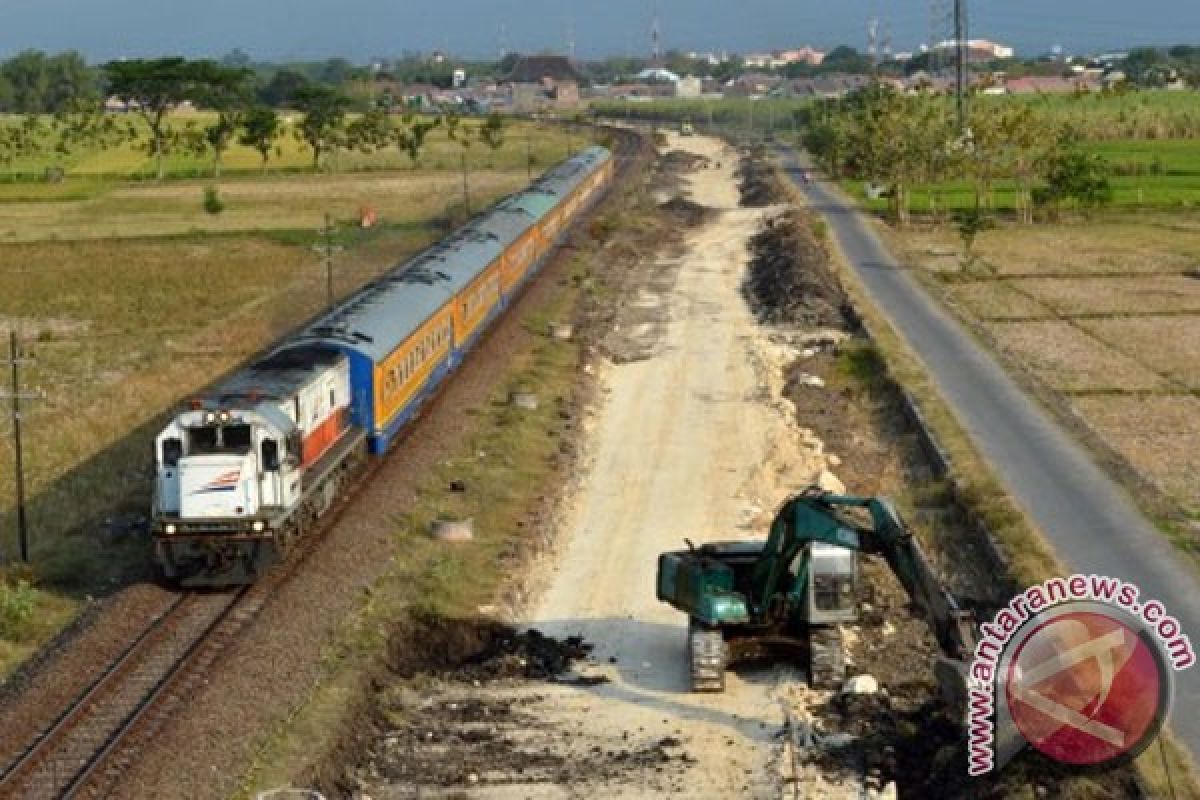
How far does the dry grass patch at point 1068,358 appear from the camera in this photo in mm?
48062

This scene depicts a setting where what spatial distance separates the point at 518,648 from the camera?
28.0 m

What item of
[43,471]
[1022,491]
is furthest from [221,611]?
[1022,491]

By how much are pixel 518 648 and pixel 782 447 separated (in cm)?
1405

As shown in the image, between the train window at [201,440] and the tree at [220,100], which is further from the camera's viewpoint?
the tree at [220,100]

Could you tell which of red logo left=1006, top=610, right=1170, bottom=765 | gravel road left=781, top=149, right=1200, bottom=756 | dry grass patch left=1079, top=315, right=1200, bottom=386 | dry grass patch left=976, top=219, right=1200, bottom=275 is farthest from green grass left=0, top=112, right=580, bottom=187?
red logo left=1006, top=610, right=1170, bottom=765

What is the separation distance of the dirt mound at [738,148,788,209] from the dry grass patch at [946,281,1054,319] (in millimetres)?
37683

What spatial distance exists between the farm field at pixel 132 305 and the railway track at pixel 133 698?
224 cm

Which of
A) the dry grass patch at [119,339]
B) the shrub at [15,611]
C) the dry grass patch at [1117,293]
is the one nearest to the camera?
the shrub at [15,611]

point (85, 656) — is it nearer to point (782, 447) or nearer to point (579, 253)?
point (782, 447)

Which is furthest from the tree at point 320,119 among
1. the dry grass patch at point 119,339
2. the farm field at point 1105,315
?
the farm field at point 1105,315

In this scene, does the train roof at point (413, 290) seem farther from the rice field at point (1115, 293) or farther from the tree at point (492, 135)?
the tree at point (492, 135)

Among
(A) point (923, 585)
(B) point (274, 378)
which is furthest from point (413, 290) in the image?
(A) point (923, 585)

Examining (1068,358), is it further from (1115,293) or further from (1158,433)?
(1115,293)

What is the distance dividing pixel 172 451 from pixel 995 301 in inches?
1650
